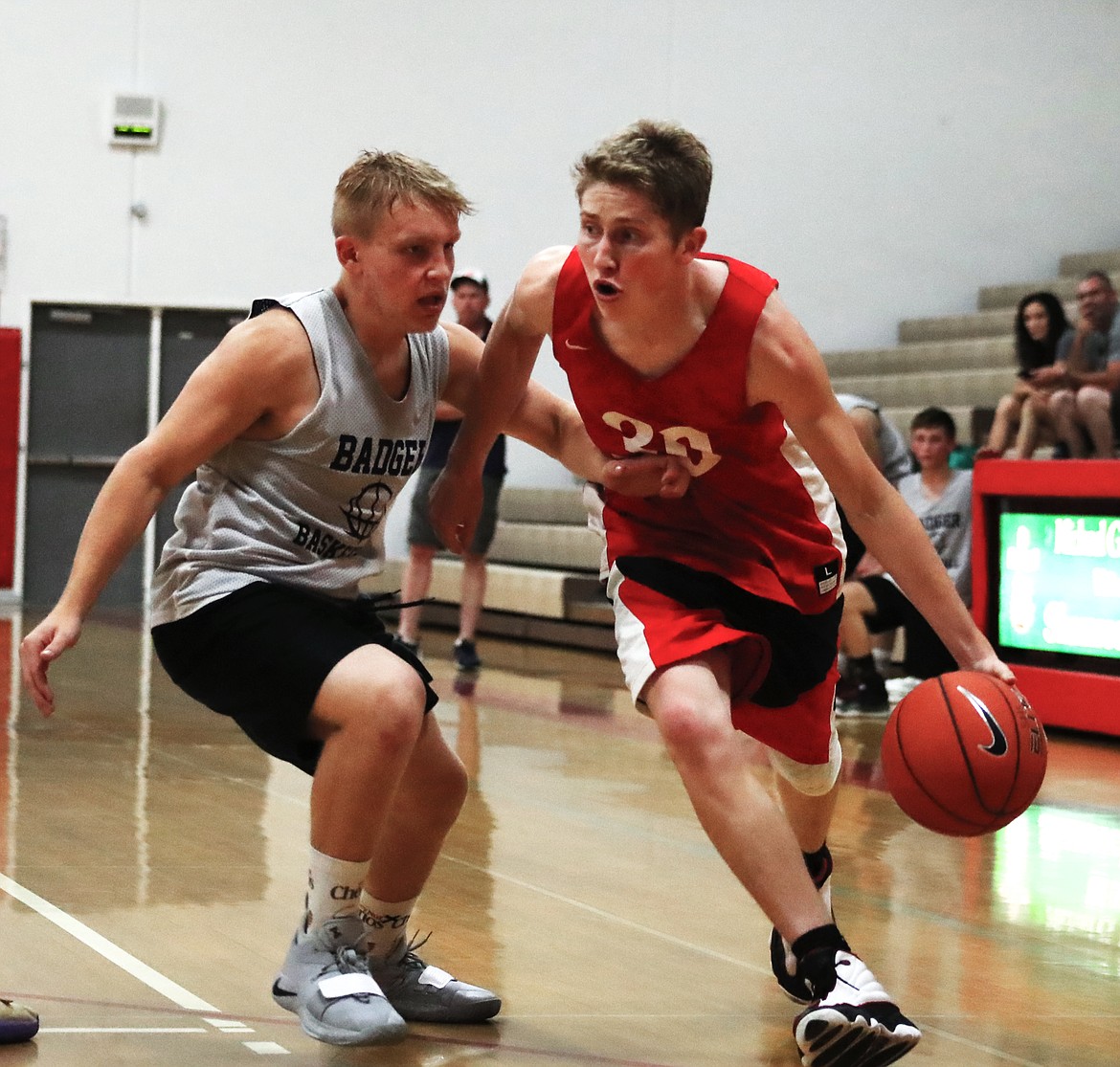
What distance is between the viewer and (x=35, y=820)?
14.5 feet

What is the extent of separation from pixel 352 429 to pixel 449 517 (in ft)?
1.27

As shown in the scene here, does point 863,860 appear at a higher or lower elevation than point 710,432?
lower

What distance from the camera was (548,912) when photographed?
364 centimetres

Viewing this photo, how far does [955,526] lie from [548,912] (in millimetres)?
4148

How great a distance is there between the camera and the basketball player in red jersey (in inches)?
103

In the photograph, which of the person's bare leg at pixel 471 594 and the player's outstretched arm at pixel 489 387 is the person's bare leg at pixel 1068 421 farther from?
the player's outstretched arm at pixel 489 387

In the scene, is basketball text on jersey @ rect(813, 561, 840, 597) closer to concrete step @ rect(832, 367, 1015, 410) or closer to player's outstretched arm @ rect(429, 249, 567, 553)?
player's outstretched arm @ rect(429, 249, 567, 553)

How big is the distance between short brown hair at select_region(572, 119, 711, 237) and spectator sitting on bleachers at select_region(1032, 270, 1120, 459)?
5.71 metres

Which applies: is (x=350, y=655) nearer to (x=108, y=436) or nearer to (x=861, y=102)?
(x=108, y=436)

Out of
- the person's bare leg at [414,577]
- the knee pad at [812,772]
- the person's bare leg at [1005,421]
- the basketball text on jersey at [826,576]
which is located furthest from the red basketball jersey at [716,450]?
the person's bare leg at [1005,421]

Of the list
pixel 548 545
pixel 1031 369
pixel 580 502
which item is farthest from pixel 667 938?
pixel 580 502

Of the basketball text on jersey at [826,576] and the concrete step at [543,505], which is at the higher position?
the basketball text on jersey at [826,576]

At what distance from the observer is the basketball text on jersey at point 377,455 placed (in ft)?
9.18

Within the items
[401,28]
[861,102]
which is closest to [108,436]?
[401,28]
